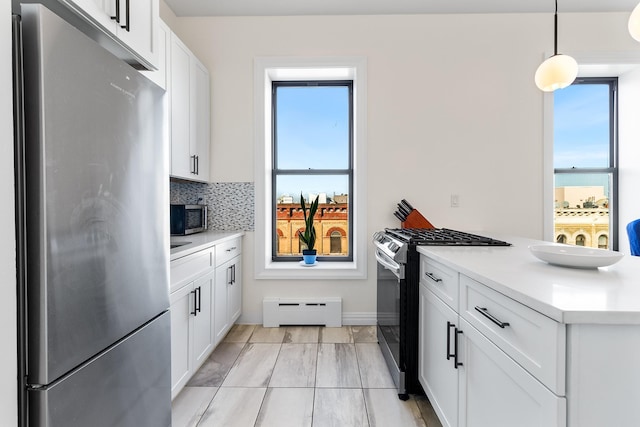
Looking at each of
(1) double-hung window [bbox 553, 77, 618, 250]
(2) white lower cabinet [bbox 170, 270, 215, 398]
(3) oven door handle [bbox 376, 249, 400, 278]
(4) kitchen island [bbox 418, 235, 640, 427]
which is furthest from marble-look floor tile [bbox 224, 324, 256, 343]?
(1) double-hung window [bbox 553, 77, 618, 250]

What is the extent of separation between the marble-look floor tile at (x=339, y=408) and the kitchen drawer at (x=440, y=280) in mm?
728

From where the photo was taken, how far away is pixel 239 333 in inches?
114

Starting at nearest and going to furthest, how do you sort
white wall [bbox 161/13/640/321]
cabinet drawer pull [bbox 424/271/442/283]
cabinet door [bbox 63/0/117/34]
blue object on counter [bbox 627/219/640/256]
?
cabinet door [bbox 63/0/117/34] < cabinet drawer pull [bbox 424/271/442/283] < blue object on counter [bbox 627/219/640/256] < white wall [bbox 161/13/640/321]

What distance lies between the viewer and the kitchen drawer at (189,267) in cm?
173

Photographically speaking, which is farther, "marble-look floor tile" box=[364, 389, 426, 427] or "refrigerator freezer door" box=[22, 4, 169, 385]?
"marble-look floor tile" box=[364, 389, 426, 427]

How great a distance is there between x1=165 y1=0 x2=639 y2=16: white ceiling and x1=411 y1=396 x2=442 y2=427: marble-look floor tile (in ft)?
9.90

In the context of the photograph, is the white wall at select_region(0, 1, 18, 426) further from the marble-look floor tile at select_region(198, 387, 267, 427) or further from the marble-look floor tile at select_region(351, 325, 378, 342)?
the marble-look floor tile at select_region(351, 325, 378, 342)

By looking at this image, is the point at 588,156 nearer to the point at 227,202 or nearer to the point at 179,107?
the point at 227,202

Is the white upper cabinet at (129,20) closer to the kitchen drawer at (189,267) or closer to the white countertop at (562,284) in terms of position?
the kitchen drawer at (189,267)

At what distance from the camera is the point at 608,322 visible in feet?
2.38

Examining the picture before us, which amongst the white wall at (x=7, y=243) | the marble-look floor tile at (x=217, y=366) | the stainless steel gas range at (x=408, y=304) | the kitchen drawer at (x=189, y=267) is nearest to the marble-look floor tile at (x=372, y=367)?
the stainless steel gas range at (x=408, y=304)

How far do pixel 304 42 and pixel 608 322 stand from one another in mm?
3028

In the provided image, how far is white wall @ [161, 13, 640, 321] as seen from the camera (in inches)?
118

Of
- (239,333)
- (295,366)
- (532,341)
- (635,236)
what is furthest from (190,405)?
(635,236)
